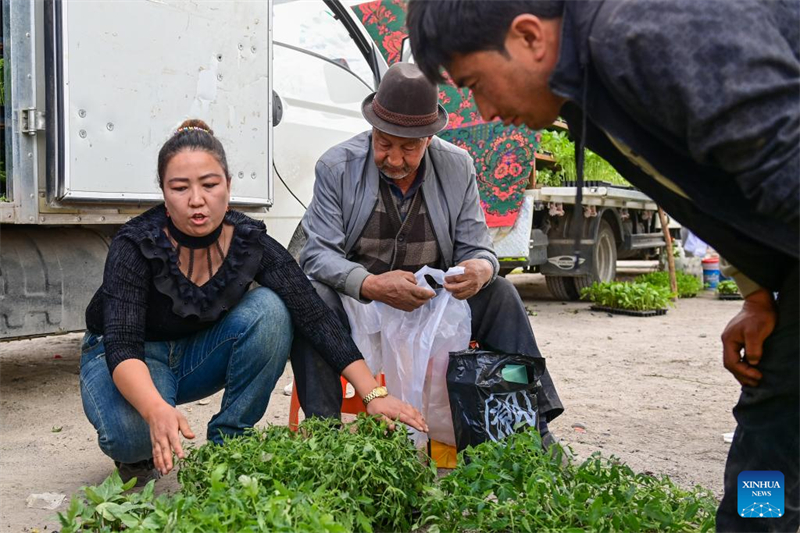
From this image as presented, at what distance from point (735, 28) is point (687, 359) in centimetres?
454

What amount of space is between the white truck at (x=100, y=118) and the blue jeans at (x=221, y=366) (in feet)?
3.88

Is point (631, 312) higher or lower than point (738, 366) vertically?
lower

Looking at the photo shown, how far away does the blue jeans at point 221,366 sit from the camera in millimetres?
2619

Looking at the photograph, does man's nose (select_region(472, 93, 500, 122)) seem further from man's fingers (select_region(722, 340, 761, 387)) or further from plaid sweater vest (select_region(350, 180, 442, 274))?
plaid sweater vest (select_region(350, 180, 442, 274))

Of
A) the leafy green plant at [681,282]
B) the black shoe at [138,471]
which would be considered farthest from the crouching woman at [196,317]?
the leafy green plant at [681,282]

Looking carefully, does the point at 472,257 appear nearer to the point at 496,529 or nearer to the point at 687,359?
the point at 496,529

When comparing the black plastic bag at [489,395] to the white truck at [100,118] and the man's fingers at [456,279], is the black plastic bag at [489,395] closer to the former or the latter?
the man's fingers at [456,279]

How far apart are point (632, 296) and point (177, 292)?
6146mm

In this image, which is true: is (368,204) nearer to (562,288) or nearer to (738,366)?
(738,366)

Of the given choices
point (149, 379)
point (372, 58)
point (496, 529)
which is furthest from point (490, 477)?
point (372, 58)

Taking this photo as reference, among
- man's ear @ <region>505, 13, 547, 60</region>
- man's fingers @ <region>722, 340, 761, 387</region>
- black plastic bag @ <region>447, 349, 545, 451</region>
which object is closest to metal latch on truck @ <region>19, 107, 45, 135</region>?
black plastic bag @ <region>447, 349, 545, 451</region>

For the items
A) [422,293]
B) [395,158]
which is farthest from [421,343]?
[395,158]

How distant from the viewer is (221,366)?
2.77 meters

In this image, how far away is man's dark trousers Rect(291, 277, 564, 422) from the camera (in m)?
2.84
